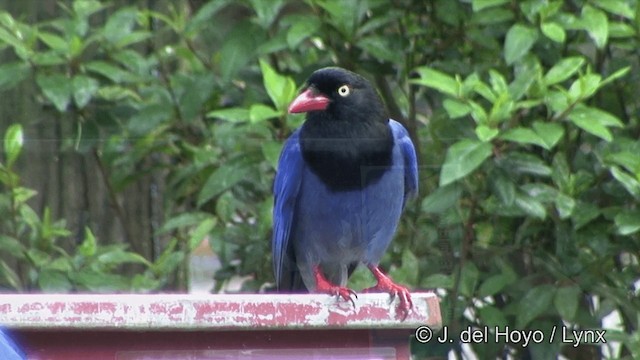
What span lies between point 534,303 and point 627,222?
40cm

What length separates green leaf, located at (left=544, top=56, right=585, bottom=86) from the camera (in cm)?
344

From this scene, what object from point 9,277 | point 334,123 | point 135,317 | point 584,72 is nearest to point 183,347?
point 135,317

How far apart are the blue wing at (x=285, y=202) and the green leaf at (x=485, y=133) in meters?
0.48

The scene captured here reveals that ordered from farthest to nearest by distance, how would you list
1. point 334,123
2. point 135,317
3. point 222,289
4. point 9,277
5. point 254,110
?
1. point 222,289
2. point 9,277
3. point 254,110
4. point 334,123
5. point 135,317

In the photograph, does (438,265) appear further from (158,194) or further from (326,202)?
(158,194)

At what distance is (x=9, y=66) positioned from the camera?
372 centimetres

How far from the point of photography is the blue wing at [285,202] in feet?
10.9

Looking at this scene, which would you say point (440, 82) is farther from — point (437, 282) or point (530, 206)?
point (437, 282)

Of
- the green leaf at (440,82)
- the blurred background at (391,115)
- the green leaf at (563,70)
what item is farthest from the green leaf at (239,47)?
the green leaf at (563,70)

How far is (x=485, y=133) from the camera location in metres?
3.32

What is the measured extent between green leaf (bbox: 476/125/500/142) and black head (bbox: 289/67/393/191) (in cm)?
26

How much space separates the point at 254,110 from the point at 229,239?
19.2 inches

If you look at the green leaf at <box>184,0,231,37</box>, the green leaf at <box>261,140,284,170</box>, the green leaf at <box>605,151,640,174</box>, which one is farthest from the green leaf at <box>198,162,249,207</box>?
the green leaf at <box>605,151,640,174</box>

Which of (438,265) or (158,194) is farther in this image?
(158,194)
